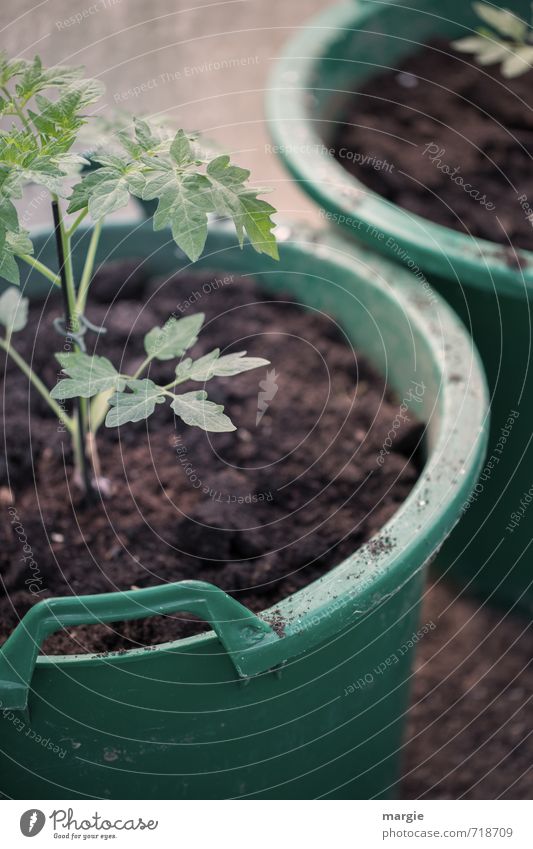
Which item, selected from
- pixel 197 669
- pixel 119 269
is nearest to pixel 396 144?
pixel 119 269

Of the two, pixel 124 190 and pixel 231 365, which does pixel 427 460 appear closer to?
pixel 231 365

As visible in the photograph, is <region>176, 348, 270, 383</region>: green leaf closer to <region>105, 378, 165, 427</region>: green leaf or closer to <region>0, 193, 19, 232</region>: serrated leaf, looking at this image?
<region>105, 378, 165, 427</region>: green leaf

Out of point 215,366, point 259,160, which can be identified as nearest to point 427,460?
point 215,366

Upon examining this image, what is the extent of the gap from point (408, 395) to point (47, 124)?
0.53m

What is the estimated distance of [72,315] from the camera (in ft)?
3.03

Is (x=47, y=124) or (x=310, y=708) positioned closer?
(x=47, y=124)

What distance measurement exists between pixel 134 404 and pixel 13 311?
0.30 m

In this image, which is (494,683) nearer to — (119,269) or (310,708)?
(310,708)

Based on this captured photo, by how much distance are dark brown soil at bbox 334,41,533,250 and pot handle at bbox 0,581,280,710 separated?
→ 701 mm

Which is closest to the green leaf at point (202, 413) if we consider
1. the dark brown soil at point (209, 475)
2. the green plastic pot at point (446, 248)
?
the dark brown soil at point (209, 475)

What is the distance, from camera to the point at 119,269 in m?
1.29

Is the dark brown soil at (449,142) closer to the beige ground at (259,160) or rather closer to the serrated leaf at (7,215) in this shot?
the beige ground at (259,160)

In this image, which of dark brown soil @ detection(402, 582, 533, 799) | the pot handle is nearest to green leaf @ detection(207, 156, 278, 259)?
the pot handle

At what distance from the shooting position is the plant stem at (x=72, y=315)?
0.88 meters
